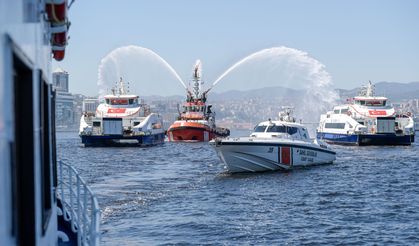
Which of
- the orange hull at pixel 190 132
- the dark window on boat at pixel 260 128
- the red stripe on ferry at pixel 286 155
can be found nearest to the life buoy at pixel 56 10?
the red stripe on ferry at pixel 286 155

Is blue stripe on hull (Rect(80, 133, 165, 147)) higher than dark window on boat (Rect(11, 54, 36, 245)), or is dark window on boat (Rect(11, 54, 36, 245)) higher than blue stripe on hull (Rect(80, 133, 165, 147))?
dark window on boat (Rect(11, 54, 36, 245))

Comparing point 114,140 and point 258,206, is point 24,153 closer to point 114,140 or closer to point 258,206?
point 258,206

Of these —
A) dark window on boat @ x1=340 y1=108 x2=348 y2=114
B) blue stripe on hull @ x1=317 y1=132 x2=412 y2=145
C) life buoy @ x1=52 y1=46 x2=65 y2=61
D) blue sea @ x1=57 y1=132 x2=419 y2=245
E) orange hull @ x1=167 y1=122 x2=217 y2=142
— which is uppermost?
dark window on boat @ x1=340 y1=108 x2=348 y2=114

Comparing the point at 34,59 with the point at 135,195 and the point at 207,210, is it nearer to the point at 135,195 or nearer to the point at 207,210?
the point at 207,210

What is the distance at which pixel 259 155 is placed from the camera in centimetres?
3769

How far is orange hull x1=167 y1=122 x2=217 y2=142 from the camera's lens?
8900 cm

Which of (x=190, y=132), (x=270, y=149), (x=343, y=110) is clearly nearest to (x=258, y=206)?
(x=270, y=149)

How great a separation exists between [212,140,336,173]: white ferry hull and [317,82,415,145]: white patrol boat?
38.5 m

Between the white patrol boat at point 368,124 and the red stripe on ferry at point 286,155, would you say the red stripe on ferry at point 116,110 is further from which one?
the red stripe on ferry at point 286,155

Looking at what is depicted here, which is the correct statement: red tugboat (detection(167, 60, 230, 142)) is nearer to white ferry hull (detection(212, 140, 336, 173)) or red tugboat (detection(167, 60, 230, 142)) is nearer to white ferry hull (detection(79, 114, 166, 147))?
white ferry hull (detection(79, 114, 166, 147))

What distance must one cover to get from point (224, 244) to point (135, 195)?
11494 millimetres

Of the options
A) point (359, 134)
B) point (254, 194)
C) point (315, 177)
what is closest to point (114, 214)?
point (254, 194)

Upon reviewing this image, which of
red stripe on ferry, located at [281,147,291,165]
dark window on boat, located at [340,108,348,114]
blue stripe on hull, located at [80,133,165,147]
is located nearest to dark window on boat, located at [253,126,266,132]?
red stripe on ferry, located at [281,147,291,165]

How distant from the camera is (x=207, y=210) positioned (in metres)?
25.2
